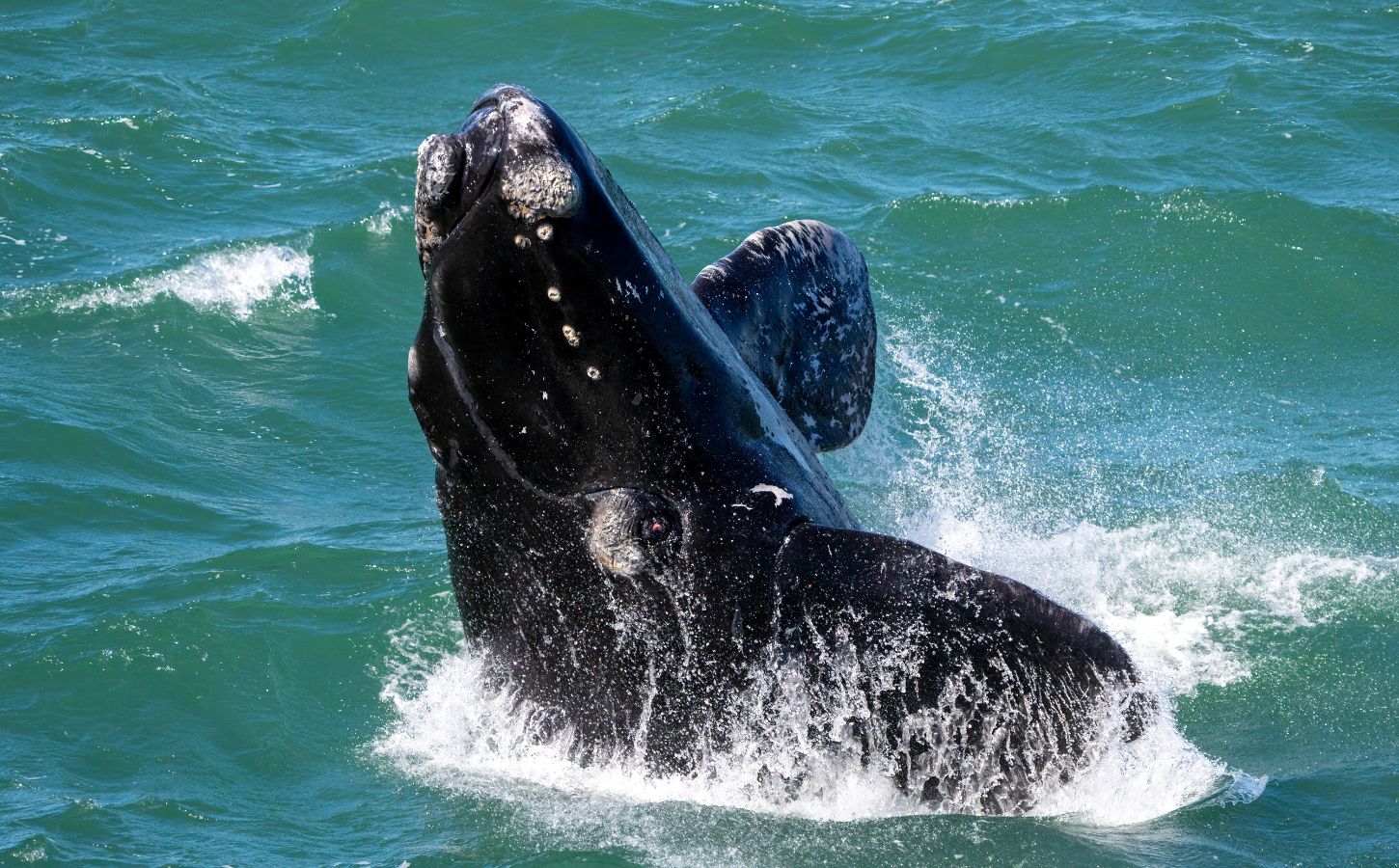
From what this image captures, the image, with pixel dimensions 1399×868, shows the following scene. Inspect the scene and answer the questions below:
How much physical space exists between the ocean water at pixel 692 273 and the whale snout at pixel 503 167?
3.42 m

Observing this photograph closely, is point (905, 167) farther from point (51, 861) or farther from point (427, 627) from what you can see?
point (51, 861)

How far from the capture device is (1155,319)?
20.5 meters

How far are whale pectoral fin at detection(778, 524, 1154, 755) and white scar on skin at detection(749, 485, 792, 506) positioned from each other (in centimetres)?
28

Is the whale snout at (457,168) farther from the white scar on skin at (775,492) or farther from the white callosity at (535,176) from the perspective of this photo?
the white scar on skin at (775,492)

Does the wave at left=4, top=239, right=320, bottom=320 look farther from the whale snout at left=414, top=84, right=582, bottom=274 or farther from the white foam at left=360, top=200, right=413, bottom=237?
the whale snout at left=414, top=84, right=582, bottom=274

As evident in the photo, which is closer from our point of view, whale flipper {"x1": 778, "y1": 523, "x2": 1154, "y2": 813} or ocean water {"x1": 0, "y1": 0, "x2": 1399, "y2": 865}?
whale flipper {"x1": 778, "y1": 523, "x2": 1154, "y2": 813}

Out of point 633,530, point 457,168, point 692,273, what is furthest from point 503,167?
point 692,273

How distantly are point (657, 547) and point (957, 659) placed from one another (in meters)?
1.64

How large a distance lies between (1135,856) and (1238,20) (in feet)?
82.9

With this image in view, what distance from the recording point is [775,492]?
838 centimetres

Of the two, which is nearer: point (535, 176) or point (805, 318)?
point (535, 176)

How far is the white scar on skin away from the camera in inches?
328

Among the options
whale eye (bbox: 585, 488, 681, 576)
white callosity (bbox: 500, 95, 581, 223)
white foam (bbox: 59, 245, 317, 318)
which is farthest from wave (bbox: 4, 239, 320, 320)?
white callosity (bbox: 500, 95, 581, 223)

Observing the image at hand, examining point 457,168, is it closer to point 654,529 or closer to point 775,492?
point 654,529
